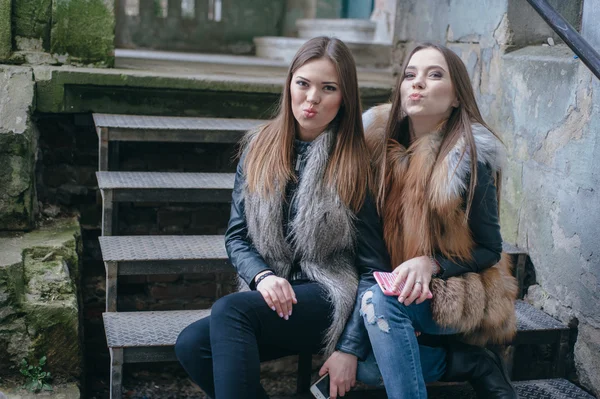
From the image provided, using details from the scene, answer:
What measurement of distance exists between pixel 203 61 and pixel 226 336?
138 inches

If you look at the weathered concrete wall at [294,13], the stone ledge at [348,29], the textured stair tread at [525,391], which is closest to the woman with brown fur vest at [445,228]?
the textured stair tread at [525,391]

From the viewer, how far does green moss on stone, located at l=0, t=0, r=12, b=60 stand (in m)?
3.52

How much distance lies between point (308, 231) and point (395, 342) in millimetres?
437

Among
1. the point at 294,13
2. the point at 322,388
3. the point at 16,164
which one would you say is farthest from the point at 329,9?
the point at 322,388

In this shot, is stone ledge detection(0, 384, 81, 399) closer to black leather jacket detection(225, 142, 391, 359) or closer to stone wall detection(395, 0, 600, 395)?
black leather jacket detection(225, 142, 391, 359)

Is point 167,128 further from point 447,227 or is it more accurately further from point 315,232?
point 447,227

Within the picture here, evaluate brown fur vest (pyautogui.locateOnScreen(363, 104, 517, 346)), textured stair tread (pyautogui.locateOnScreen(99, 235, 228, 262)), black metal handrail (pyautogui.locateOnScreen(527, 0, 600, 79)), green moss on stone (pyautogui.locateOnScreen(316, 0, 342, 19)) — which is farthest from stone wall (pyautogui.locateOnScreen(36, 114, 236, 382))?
green moss on stone (pyautogui.locateOnScreen(316, 0, 342, 19))

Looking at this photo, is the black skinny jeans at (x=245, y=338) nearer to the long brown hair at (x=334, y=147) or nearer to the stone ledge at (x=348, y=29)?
the long brown hair at (x=334, y=147)

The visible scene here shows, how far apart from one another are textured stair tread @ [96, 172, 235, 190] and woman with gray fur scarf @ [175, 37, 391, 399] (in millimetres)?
840

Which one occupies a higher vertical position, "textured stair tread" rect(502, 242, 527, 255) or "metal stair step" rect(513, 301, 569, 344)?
"textured stair tread" rect(502, 242, 527, 255)

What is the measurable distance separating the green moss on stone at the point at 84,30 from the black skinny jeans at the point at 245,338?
1.92 m

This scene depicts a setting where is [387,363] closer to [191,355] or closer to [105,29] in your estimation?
[191,355]

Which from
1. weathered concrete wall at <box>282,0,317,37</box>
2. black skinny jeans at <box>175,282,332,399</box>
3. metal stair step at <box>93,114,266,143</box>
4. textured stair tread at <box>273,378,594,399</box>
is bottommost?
textured stair tread at <box>273,378,594,399</box>

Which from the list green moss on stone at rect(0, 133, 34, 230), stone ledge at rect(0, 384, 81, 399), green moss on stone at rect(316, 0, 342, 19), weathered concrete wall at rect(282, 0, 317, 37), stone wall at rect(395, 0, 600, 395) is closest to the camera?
stone ledge at rect(0, 384, 81, 399)
